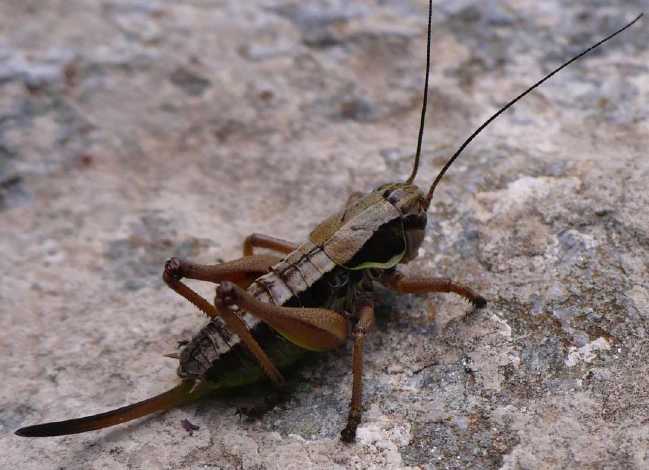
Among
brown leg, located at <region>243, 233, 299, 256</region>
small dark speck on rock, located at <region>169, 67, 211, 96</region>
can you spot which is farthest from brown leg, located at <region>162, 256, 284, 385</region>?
small dark speck on rock, located at <region>169, 67, 211, 96</region>

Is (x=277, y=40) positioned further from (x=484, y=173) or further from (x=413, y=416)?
(x=413, y=416)

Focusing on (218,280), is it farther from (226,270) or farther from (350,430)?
(350,430)

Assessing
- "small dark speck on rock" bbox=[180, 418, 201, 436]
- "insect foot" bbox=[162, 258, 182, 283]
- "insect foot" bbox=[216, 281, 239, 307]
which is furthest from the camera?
"insect foot" bbox=[162, 258, 182, 283]

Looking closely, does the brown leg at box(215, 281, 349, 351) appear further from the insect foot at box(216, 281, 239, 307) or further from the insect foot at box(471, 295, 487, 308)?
the insect foot at box(471, 295, 487, 308)

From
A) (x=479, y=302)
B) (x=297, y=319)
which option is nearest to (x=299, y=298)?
(x=297, y=319)

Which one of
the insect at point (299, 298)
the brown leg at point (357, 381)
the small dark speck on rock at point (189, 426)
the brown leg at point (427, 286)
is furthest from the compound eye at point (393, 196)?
the small dark speck on rock at point (189, 426)

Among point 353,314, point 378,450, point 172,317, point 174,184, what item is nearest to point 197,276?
point 172,317
